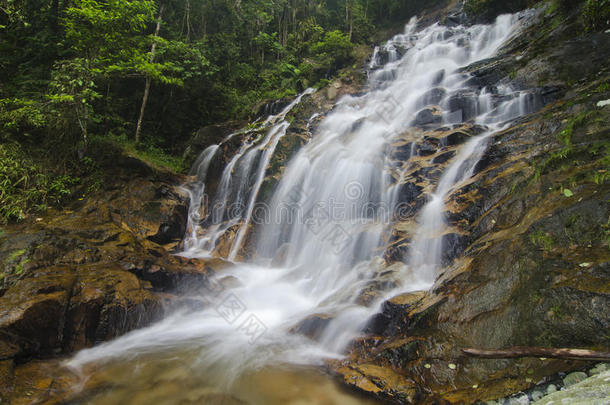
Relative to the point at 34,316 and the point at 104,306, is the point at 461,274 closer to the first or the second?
the point at 104,306

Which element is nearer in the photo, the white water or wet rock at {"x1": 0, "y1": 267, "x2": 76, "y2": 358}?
wet rock at {"x1": 0, "y1": 267, "x2": 76, "y2": 358}

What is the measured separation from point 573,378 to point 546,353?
0.76ft

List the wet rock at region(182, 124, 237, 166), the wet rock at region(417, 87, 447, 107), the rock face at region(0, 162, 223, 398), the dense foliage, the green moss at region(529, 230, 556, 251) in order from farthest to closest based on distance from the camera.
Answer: the wet rock at region(182, 124, 237, 166) < the wet rock at region(417, 87, 447, 107) < the dense foliage < the rock face at region(0, 162, 223, 398) < the green moss at region(529, 230, 556, 251)

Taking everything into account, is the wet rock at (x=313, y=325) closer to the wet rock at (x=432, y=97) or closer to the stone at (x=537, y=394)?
the stone at (x=537, y=394)

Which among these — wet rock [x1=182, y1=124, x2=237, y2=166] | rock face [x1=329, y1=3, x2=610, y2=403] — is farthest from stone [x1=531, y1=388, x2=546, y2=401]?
wet rock [x1=182, y1=124, x2=237, y2=166]

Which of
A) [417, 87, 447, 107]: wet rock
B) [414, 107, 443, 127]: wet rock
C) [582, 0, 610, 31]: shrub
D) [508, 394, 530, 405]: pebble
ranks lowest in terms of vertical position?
[508, 394, 530, 405]: pebble

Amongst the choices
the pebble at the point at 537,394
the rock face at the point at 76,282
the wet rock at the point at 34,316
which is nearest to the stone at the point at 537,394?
the pebble at the point at 537,394

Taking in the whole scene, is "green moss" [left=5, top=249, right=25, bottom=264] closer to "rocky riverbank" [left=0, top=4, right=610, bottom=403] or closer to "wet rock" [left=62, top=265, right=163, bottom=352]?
"rocky riverbank" [left=0, top=4, right=610, bottom=403]

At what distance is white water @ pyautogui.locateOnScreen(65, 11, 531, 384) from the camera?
5066 mm

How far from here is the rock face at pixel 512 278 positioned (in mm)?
2742

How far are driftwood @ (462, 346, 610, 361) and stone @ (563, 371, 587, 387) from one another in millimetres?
193

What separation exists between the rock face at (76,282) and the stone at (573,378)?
5.58 m

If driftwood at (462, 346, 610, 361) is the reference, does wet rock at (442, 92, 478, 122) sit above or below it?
above

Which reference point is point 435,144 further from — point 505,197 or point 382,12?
point 382,12
